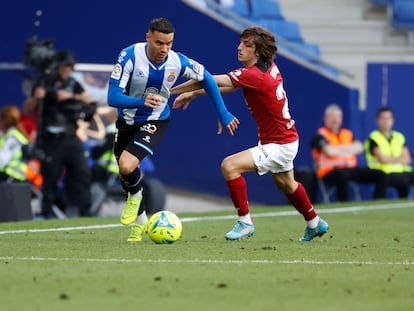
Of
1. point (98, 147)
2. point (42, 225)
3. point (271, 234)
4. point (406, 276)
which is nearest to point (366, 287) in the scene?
point (406, 276)

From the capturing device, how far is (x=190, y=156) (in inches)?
795

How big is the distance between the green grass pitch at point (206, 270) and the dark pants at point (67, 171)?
3.42 metres

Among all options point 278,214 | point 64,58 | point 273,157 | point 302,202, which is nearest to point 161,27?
point 273,157

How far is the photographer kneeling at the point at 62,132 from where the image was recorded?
16500 mm

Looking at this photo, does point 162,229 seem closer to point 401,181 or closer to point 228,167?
point 228,167

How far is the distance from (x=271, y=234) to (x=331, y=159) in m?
7.03

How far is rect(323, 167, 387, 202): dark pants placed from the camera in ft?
62.3

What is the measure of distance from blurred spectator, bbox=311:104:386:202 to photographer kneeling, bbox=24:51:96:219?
12.9 ft

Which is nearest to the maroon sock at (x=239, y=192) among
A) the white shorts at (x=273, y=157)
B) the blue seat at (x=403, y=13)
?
the white shorts at (x=273, y=157)

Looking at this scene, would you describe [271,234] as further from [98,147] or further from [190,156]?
[190,156]

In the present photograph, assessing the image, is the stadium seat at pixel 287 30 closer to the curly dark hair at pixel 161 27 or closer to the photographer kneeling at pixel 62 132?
the photographer kneeling at pixel 62 132

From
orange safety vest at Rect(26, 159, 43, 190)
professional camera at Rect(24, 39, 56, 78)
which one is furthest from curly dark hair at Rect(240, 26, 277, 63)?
orange safety vest at Rect(26, 159, 43, 190)

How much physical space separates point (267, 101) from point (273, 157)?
19.3 inches

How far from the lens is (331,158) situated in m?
19.1
